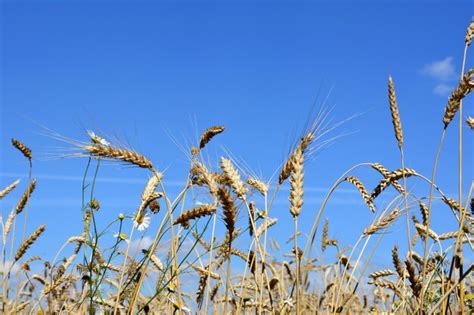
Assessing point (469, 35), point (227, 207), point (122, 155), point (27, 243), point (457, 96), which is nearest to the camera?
point (227, 207)

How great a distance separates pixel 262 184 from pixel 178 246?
2.06 feet

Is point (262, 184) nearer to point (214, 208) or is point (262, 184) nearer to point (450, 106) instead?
point (214, 208)

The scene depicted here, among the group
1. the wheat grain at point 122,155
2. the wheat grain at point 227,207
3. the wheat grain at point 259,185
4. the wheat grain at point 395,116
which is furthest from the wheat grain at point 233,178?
the wheat grain at point 395,116

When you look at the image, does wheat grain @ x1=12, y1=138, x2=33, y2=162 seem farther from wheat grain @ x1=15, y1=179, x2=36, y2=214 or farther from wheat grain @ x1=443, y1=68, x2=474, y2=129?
wheat grain @ x1=443, y1=68, x2=474, y2=129

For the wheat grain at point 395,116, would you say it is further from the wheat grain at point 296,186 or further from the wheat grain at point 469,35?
the wheat grain at point 296,186

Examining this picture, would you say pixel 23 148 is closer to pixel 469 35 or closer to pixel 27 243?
pixel 27 243

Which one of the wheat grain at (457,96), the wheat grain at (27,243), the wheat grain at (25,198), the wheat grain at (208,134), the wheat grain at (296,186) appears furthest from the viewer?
the wheat grain at (25,198)

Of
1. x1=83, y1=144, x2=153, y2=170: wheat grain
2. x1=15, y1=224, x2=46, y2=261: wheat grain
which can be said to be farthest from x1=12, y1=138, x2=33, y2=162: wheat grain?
x1=83, y1=144, x2=153, y2=170: wheat grain

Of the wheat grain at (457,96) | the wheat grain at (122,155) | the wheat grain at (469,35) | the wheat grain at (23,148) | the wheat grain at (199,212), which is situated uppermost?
the wheat grain at (469,35)

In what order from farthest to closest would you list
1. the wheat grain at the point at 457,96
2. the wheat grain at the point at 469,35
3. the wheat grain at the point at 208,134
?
the wheat grain at the point at 208,134, the wheat grain at the point at 469,35, the wheat grain at the point at 457,96

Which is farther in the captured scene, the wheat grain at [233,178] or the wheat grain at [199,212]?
the wheat grain at [233,178]

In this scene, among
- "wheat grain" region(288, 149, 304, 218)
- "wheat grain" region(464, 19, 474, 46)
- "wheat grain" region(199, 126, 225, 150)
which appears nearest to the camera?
"wheat grain" region(288, 149, 304, 218)

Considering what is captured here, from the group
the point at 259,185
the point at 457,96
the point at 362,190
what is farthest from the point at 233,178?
the point at 457,96

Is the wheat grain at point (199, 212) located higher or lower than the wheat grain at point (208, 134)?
lower
